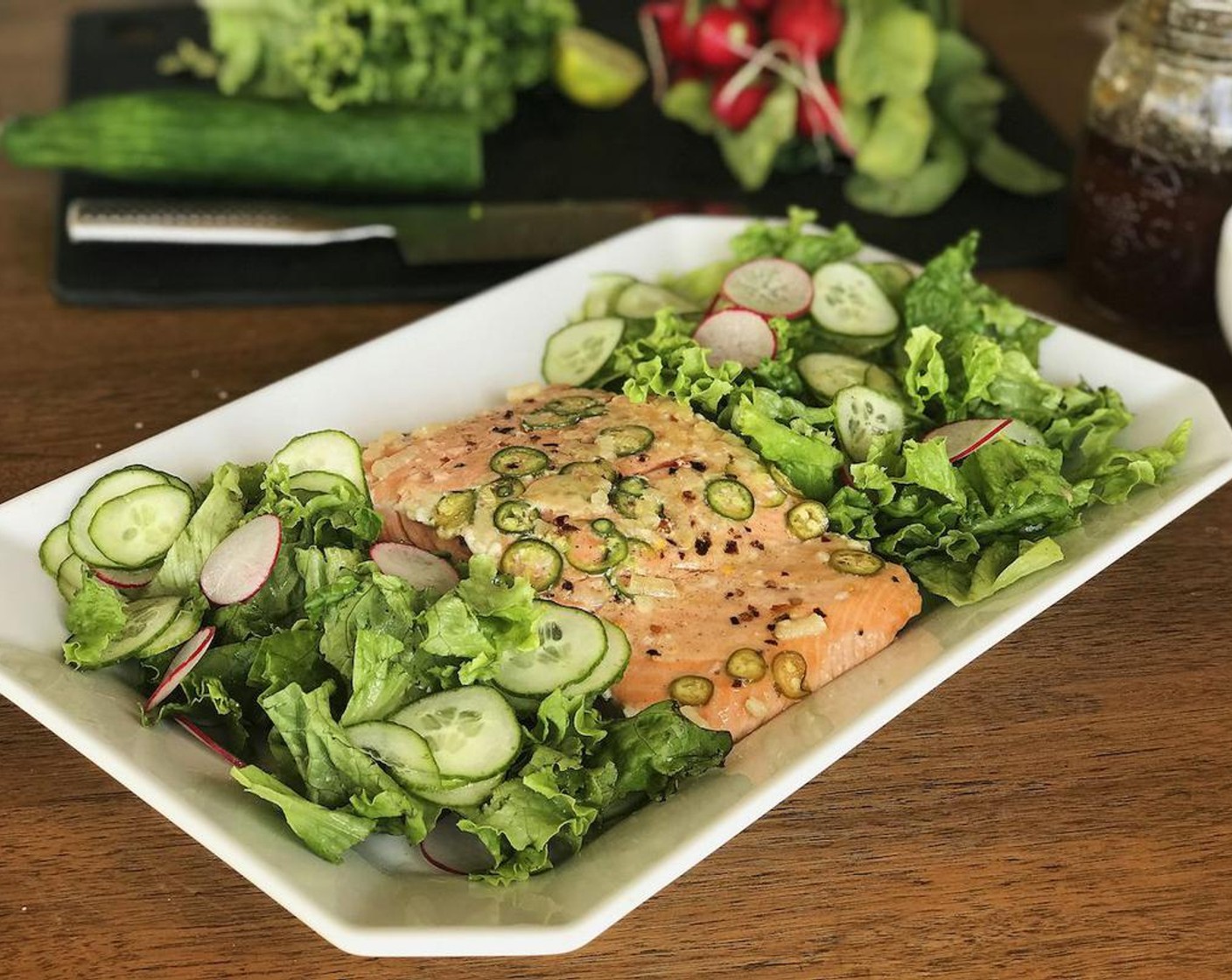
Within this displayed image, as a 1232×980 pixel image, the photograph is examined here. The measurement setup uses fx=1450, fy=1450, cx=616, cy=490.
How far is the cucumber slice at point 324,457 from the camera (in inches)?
91.4

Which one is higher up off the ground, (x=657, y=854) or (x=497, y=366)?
(x=657, y=854)

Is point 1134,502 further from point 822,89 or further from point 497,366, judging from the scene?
point 822,89

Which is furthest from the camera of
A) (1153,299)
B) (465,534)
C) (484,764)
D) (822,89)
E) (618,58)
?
(618,58)

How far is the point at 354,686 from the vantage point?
6.22 ft

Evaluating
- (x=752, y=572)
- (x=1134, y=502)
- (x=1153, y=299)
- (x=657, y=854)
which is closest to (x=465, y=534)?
(x=752, y=572)

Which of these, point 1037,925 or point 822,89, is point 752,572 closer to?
point 1037,925

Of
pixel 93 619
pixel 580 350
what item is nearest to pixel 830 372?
pixel 580 350

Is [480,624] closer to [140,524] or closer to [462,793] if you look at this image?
[462,793]

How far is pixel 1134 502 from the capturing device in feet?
8.17

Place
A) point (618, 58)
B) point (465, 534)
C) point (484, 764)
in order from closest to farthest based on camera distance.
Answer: point (484, 764)
point (465, 534)
point (618, 58)

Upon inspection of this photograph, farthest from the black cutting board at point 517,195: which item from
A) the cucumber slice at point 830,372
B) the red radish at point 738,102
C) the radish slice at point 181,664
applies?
the radish slice at point 181,664

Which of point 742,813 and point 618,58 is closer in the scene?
point 742,813

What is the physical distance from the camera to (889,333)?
9.39ft

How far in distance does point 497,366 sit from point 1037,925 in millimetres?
1557
